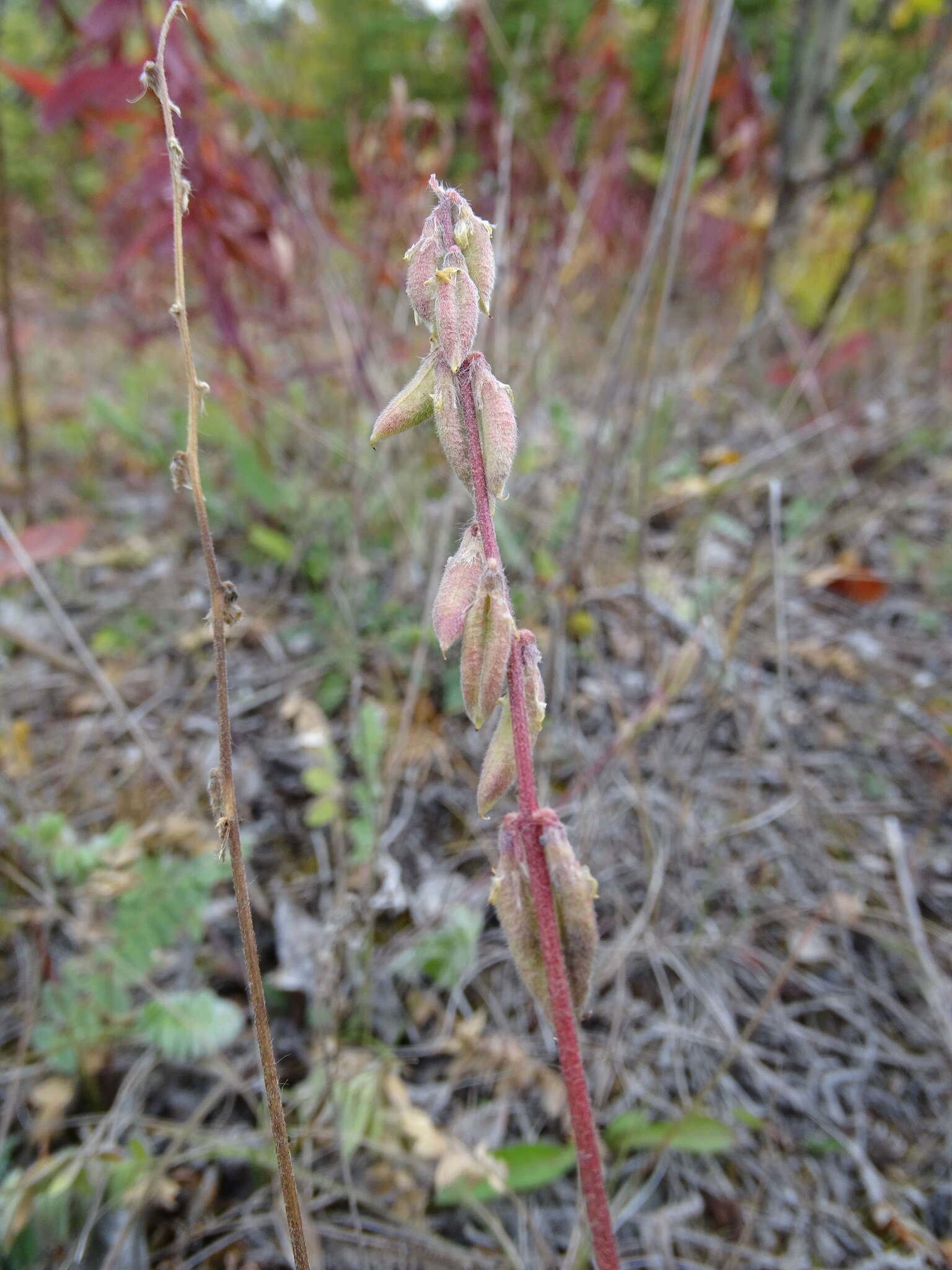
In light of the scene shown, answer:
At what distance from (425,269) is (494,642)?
0.31 meters

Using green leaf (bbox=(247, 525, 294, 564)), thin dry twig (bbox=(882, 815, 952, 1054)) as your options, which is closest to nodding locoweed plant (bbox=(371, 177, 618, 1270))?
thin dry twig (bbox=(882, 815, 952, 1054))

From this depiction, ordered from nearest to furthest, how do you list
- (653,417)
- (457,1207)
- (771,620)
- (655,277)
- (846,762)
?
(457,1207), (653,417), (846,762), (771,620), (655,277)

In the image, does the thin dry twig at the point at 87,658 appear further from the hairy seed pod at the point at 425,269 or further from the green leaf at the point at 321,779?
the hairy seed pod at the point at 425,269

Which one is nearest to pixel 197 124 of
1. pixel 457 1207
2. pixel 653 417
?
pixel 653 417

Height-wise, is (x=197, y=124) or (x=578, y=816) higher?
(x=197, y=124)

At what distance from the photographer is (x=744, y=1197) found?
3.84 ft

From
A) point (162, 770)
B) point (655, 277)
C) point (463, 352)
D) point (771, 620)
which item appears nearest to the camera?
point (463, 352)

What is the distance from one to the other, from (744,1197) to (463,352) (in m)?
1.25

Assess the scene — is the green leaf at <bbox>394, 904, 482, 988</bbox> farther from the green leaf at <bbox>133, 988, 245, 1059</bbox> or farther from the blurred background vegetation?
the green leaf at <bbox>133, 988, 245, 1059</bbox>

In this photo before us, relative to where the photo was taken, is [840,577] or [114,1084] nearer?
[114,1084]

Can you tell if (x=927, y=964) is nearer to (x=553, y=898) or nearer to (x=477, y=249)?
(x=553, y=898)

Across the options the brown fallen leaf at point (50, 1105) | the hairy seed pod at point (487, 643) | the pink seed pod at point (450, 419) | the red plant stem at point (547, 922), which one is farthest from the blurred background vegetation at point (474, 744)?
the pink seed pod at point (450, 419)

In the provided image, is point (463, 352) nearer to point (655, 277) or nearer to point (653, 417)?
point (653, 417)

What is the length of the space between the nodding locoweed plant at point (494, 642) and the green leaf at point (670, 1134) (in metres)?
0.41
